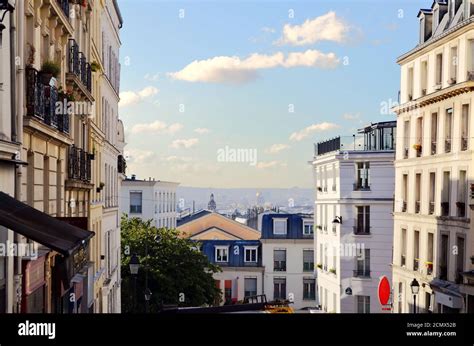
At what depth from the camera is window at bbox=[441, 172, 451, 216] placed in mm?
14969

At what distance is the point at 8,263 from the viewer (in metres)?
9.45

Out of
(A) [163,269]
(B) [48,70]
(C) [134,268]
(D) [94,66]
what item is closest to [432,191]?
(C) [134,268]

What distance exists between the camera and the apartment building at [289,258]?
587 inches

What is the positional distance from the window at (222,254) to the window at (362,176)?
3.38 metres

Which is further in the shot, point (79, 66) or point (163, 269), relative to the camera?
point (163, 269)

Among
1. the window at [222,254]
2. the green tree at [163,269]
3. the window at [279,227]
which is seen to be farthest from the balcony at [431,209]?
the green tree at [163,269]

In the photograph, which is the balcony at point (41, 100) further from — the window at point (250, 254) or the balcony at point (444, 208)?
the balcony at point (444, 208)

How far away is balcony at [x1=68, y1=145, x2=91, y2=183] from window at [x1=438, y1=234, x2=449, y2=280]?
6.10 meters

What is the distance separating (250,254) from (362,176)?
3149mm

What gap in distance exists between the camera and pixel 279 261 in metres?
15.2

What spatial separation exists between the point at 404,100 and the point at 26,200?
7923 mm

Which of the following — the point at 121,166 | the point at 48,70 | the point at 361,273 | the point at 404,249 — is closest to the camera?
the point at 48,70

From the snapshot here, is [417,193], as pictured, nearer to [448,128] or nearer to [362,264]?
[448,128]

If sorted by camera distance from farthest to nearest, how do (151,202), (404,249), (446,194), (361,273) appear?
(361,273), (404,249), (151,202), (446,194)
